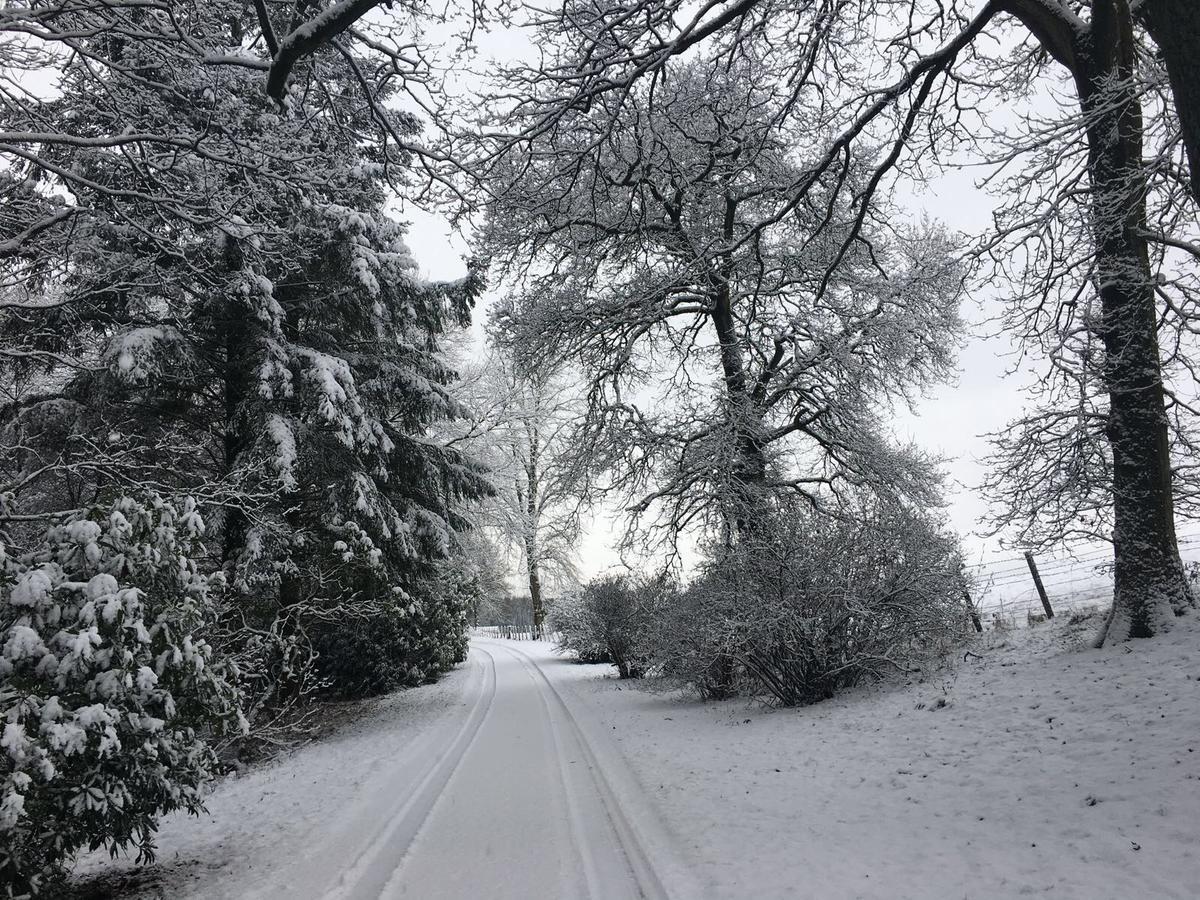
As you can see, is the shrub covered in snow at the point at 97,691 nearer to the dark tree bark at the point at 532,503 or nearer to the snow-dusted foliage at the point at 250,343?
the snow-dusted foliage at the point at 250,343

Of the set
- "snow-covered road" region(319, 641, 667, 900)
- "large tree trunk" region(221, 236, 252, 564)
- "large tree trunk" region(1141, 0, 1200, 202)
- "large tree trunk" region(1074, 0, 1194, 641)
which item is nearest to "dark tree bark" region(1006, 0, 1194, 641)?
"large tree trunk" region(1074, 0, 1194, 641)

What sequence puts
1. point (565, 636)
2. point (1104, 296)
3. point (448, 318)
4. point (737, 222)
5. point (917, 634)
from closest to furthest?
point (1104, 296) → point (917, 634) → point (737, 222) → point (448, 318) → point (565, 636)

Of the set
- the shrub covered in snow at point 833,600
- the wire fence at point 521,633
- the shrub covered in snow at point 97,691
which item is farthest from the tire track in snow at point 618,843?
the wire fence at point 521,633

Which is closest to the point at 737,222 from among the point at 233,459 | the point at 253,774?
the point at 233,459

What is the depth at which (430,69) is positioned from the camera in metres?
5.56

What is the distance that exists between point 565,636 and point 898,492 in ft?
40.2

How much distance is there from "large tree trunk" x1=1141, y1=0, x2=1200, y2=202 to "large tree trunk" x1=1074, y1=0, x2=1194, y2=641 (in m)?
3.86

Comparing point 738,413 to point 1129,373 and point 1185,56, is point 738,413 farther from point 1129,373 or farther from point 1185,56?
point 1185,56

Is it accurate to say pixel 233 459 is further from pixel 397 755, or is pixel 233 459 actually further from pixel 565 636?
pixel 565 636

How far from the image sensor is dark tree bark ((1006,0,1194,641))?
664 centimetres

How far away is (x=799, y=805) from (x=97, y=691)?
492 cm

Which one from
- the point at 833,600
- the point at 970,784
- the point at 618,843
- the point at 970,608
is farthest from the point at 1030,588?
the point at 618,843

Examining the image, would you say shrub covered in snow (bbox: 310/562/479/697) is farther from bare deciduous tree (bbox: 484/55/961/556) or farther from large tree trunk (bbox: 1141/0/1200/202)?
large tree trunk (bbox: 1141/0/1200/202)

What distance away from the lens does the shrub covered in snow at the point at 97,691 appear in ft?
12.3
